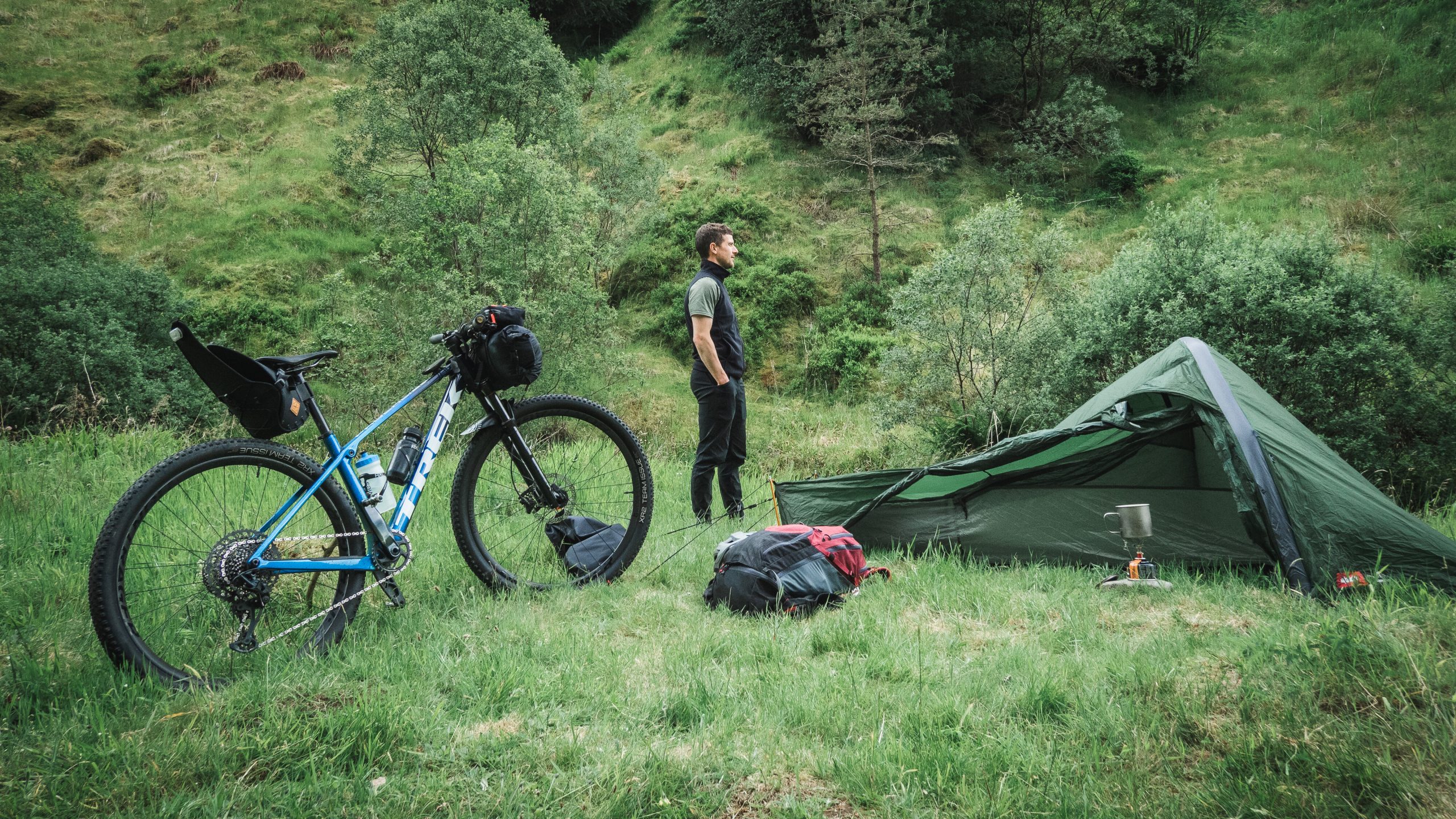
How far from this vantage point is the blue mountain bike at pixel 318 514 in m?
2.29

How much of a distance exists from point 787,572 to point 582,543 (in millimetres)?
1009

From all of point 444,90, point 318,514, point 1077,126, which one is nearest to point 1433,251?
point 1077,126

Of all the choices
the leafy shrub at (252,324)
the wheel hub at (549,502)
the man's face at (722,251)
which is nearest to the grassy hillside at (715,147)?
the leafy shrub at (252,324)

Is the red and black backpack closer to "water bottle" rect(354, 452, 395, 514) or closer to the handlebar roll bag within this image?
the handlebar roll bag

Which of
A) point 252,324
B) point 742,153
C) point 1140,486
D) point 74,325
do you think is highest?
point 742,153

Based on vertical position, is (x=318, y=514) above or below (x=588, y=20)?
below

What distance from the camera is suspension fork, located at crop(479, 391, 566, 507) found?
10.6 feet

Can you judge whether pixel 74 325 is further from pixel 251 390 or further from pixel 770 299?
pixel 251 390

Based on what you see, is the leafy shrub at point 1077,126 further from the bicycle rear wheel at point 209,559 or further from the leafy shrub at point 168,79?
the leafy shrub at point 168,79

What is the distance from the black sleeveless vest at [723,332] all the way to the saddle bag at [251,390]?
8.72ft

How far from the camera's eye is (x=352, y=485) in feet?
8.90

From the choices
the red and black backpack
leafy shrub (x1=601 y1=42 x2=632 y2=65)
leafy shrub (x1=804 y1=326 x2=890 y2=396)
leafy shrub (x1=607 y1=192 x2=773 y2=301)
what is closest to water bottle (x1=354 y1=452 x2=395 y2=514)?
the red and black backpack

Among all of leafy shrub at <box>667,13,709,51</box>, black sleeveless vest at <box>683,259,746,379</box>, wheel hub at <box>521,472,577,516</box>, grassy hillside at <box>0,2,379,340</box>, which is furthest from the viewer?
leafy shrub at <box>667,13,709,51</box>

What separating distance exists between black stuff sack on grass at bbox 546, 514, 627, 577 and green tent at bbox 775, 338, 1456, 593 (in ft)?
4.30
